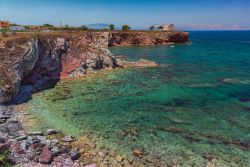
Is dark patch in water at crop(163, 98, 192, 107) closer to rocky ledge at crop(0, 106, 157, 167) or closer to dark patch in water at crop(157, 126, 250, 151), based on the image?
dark patch in water at crop(157, 126, 250, 151)

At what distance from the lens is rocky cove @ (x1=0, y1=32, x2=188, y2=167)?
21.3 meters

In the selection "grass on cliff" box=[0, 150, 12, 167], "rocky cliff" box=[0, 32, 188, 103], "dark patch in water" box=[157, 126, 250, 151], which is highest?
"rocky cliff" box=[0, 32, 188, 103]

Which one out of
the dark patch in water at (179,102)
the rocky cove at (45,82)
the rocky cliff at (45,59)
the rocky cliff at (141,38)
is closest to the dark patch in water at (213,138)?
the rocky cove at (45,82)

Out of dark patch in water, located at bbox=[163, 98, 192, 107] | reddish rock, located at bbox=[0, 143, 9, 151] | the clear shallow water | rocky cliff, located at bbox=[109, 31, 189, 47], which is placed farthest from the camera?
rocky cliff, located at bbox=[109, 31, 189, 47]

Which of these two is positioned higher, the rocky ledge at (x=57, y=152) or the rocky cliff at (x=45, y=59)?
the rocky cliff at (x=45, y=59)

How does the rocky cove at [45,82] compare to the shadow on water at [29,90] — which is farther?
the shadow on water at [29,90]

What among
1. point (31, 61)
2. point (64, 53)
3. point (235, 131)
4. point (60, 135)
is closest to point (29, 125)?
point (60, 135)

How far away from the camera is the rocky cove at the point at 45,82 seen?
21.3 metres

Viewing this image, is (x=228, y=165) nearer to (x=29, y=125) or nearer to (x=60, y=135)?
(x=60, y=135)

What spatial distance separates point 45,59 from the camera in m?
49.5

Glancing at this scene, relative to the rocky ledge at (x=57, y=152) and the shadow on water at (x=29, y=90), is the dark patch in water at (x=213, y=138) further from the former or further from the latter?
the shadow on water at (x=29, y=90)

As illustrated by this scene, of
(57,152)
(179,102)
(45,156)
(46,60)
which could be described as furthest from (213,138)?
(46,60)

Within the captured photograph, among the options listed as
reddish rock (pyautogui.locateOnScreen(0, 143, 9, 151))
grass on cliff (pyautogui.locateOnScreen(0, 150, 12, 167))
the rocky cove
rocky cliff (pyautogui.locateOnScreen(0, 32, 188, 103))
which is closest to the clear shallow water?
the rocky cove

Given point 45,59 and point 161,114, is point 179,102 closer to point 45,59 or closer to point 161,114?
point 161,114
